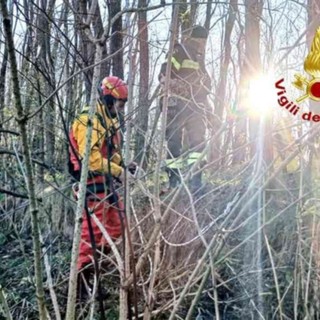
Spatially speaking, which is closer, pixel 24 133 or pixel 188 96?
pixel 24 133

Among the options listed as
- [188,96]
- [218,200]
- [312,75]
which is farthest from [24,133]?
[188,96]

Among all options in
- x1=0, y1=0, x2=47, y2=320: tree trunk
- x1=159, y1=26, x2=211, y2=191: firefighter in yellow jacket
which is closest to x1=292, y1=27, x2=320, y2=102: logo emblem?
x1=159, y1=26, x2=211, y2=191: firefighter in yellow jacket

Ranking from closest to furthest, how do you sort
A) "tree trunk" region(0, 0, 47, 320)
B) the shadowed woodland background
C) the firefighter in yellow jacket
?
"tree trunk" region(0, 0, 47, 320) → the shadowed woodland background → the firefighter in yellow jacket

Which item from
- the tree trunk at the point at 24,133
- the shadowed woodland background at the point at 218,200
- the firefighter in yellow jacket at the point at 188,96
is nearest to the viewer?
the tree trunk at the point at 24,133

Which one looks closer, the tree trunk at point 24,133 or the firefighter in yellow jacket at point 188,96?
the tree trunk at point 24,133

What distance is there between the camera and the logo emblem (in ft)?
5.54

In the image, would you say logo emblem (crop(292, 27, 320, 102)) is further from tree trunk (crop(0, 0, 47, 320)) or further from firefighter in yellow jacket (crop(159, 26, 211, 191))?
tree trunk (crop(0, 0, 47, 320))

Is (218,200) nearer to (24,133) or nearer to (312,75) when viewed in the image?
(312,75)

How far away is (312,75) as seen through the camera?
1.73 metres

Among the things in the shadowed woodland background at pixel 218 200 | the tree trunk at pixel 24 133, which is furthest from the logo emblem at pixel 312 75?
the tree trunk at pixel 24 133

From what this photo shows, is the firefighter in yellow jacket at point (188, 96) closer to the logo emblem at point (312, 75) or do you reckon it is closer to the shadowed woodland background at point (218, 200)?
the shadowed woodland background at point (218, 200)

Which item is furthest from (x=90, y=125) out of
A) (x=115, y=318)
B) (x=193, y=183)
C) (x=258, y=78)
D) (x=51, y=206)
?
(x=51, y=206)

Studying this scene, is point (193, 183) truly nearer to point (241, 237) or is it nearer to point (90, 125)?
point (241, 237)

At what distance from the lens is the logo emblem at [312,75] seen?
1688 millimetres
